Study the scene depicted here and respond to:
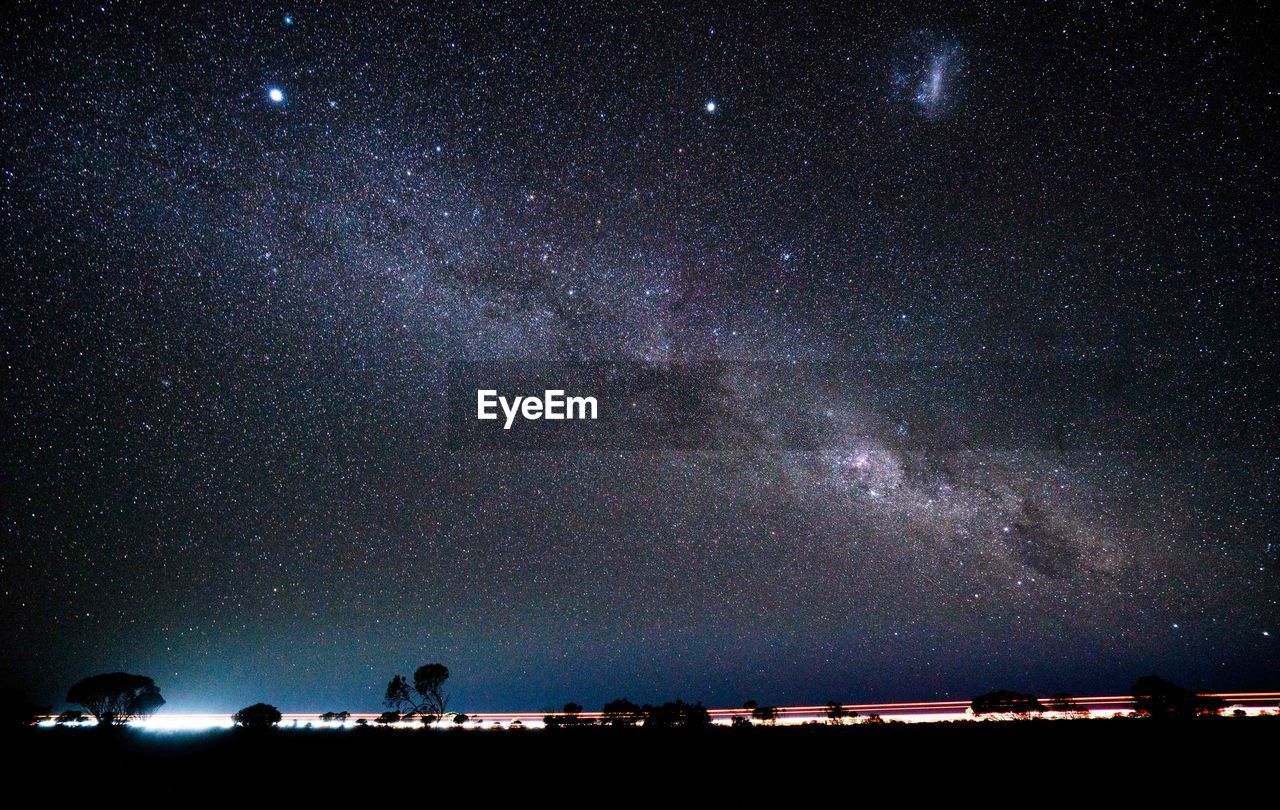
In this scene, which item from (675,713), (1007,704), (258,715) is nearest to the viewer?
(675,713)

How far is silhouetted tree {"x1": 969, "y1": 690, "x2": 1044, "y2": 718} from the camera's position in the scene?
2363 inches

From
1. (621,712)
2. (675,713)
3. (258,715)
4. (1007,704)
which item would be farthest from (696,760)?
(1007,704)

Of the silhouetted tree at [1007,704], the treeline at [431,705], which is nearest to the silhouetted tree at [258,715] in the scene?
the treeline at [431,705]

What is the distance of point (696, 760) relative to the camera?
13.1m

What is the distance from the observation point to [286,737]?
17047 millimetres

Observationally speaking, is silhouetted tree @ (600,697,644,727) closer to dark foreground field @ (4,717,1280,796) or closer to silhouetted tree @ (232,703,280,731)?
silhouetted tree @ (232,703,280,731)

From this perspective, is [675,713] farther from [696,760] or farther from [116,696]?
[116,696]

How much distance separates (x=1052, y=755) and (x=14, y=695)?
83.2 metres

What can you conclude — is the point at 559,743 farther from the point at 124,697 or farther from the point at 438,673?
the point at 124,697

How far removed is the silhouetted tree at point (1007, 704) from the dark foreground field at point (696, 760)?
182 feet

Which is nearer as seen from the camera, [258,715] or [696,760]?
[696,760]

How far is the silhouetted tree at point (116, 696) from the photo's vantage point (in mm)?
53625

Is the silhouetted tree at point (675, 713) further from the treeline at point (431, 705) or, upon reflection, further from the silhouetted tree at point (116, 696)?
the silhouetted tree at point (116, 696)

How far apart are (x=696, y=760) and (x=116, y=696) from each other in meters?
75.5
